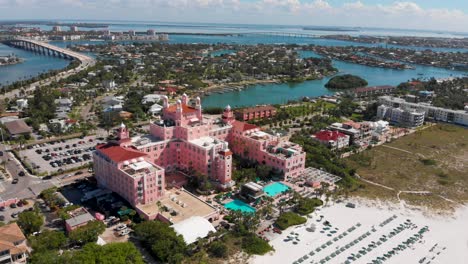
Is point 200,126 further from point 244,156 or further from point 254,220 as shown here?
point 254,220

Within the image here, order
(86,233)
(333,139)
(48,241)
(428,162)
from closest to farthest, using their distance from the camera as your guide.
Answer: (48,241) < (86,233) < (428,162) < (333,139)

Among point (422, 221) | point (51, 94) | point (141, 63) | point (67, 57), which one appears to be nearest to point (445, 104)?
point (422, 221)

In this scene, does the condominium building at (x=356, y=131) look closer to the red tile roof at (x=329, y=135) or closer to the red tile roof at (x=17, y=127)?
the red tile roof at (x=329, y=135)

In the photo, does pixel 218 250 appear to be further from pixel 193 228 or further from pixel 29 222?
pixel 29 222

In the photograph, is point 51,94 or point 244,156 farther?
A: point 51,94

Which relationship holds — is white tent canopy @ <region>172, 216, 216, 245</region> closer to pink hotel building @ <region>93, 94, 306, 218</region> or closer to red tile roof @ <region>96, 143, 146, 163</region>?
pink hotel building @ <region>93, 94, 306, 218</region>

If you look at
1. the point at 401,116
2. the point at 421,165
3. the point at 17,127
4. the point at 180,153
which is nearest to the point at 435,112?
the point at 401,116

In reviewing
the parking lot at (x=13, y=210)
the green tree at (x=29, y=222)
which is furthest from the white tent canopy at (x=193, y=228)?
the parking lot at (x=13, y=210)
